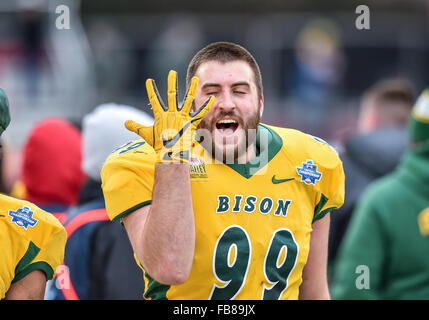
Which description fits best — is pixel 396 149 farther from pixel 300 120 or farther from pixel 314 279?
pixel 300 120

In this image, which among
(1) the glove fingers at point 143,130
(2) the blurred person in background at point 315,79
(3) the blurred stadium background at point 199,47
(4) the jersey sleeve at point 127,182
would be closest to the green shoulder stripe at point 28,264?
(4) the jersey sleeve at point 127,182

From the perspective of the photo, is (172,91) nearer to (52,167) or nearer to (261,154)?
(261,154)

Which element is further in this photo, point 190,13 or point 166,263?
point 190,13

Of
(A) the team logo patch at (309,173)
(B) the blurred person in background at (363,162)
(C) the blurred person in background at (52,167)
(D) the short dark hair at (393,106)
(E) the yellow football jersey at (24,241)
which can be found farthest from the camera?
(D) the short dark hair at (393,106)

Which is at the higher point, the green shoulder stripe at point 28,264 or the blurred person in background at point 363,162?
the green shoulder stripe at point 28,264

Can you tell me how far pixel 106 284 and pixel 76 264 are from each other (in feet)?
0.85

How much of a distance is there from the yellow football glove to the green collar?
44 centimetres

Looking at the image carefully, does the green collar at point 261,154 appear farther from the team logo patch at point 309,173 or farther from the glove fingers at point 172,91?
the glove fingers at point 172,91

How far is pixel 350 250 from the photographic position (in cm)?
369

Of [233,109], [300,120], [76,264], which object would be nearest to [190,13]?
[300,120]

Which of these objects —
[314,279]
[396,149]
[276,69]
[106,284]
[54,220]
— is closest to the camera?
[54,220]

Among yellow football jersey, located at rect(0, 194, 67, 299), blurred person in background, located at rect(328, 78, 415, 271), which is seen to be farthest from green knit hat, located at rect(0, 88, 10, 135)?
blurred person in background, located at rect(328, 78, 415, 271)

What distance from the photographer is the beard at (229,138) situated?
3.17m

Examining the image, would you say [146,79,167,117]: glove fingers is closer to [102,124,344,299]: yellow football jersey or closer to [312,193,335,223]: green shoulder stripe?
[102,124,344,299]: yellow football jersey
